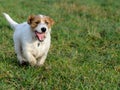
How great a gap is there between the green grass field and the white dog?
7.1 inches

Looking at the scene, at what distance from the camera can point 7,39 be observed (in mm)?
8867

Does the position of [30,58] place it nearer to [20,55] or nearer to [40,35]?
[20,55]

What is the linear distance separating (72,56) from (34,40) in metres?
1.58

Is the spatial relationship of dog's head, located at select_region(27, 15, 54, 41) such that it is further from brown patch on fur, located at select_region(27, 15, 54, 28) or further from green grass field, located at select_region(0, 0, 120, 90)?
green grass field, located at select_region(0, 0, 120, 90)

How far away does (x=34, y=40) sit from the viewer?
665 cm

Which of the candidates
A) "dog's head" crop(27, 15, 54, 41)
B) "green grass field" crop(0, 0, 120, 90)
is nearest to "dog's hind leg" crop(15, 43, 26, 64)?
"green grass field" crop(0, 0, 120, 90)

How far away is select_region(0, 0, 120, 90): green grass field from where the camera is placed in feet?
20.6

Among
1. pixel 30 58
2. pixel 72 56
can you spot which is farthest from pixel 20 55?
pixel 72 56

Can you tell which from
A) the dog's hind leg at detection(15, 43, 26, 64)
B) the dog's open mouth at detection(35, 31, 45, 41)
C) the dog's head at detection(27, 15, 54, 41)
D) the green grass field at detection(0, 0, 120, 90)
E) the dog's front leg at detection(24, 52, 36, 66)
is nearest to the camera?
the green grass field at detection(0, 0, 120, 90)

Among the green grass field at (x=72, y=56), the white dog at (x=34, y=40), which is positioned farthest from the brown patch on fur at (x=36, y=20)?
the green grass field at (x=72, y=56)

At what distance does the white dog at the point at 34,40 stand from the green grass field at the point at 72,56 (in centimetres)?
18

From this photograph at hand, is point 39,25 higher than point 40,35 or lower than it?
higher

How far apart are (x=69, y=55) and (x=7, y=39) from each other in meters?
1.60

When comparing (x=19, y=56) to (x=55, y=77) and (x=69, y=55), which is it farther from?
(x=69, y=55)
